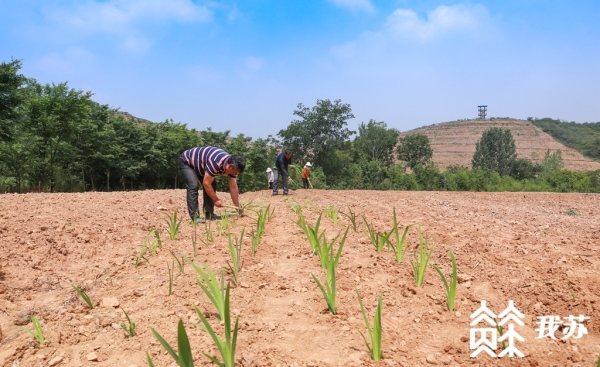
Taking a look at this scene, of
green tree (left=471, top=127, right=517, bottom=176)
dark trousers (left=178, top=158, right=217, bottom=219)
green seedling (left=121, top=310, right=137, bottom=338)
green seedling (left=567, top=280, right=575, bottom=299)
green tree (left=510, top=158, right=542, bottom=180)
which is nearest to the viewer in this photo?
green seedling (left=121, top=310, right=137, bottom=338)

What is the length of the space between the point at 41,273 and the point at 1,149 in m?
26.8

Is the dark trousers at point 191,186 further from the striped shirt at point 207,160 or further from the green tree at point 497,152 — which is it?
the green tree at point 497,152

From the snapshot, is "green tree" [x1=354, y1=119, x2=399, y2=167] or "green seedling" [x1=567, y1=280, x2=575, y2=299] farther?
"green tree" [x1=354, y1=119, x2=399, y2=167]

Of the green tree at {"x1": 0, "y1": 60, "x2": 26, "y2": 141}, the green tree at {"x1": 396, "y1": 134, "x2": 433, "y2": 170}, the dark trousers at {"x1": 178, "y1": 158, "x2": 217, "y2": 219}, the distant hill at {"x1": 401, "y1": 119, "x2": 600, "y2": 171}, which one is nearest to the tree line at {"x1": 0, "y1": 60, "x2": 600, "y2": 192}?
the green tree at {"x1": 0, "y1": 60, "x2": 26, "y2": 141}

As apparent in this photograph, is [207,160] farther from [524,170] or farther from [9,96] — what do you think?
[524,170]

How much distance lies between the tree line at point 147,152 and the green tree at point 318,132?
126 millimetres

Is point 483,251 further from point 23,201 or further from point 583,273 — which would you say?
point 23,201

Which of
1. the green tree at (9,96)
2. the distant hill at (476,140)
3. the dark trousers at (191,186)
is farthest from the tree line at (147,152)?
the distant hill at (476,140)

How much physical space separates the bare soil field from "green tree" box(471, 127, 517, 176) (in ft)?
208

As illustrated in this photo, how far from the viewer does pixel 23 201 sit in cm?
723

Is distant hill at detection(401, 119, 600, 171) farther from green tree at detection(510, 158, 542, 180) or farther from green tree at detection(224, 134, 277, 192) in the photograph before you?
green tree at detection(224, 134, 277, 192)

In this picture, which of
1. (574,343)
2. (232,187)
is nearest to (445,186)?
(232,187)

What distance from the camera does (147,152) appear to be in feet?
106

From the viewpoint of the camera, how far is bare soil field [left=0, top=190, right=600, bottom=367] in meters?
2.06
